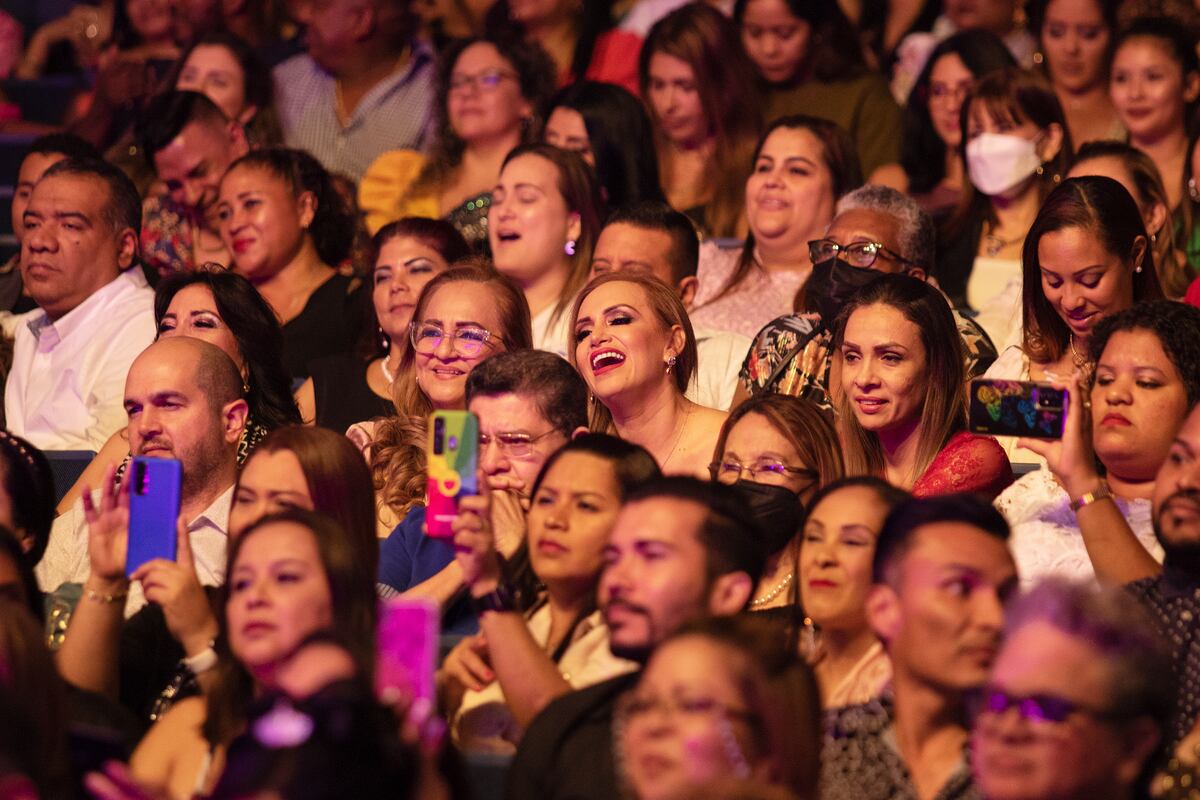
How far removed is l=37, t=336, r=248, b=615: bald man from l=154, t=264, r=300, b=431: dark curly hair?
206 millimetres

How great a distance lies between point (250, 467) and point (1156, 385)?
170cm

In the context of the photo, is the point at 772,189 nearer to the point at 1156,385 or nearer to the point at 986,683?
the point at 1156,385

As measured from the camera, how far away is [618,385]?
15.1ft

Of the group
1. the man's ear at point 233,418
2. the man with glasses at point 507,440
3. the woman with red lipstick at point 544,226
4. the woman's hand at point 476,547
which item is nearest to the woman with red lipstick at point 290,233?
the woman with red lipstick at point 544,226

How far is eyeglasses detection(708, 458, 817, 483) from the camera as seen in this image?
4.00 m

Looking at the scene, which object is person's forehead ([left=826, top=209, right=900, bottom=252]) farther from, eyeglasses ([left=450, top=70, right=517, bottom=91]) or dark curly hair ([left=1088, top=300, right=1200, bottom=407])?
eyeglasses ([left=450, top=70, right=517, bottom=91])

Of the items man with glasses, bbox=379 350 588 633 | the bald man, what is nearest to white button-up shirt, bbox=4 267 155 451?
the bald man

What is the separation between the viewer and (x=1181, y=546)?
3.41m

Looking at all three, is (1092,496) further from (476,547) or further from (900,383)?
(476,547)

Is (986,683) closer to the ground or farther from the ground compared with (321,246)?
closer to the ground

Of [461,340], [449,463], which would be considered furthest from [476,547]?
[461,340]

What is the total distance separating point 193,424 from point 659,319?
1059mm

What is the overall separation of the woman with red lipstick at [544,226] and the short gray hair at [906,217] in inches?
28.9

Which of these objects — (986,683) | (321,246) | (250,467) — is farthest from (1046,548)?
(321,246)
